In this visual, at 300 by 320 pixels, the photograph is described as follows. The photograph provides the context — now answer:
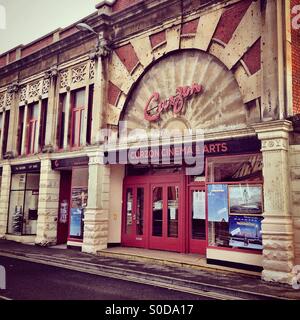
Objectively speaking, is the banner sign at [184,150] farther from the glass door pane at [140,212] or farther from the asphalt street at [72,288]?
the asphalt street at [72,288]

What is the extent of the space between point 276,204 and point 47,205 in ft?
35.4

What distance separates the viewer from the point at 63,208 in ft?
54.2

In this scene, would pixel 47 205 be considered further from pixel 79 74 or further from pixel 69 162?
pixel 79 74

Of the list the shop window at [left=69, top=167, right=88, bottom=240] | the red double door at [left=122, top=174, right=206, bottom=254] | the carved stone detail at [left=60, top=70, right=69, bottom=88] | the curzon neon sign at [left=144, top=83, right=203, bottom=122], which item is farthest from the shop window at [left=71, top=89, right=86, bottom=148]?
the curzon neon sign at [left=144, top=83, right=203, bottom=122]

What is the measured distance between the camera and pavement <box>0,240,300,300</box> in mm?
7715

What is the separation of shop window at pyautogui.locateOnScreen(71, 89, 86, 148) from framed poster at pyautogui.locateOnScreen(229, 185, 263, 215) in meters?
7.88

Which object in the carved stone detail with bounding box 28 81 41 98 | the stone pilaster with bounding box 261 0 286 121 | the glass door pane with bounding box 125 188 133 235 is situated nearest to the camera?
the stone pilaster with bounding box 261 0 286 121

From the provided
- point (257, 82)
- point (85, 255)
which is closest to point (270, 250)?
point (257, 82)

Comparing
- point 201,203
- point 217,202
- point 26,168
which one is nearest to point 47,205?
point 26,168

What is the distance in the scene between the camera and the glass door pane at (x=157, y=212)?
13227mm

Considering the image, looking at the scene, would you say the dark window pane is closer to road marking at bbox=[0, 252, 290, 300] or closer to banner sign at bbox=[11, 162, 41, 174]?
road marking at bbox=[0, 252, 290, 300]

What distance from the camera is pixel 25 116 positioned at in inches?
720

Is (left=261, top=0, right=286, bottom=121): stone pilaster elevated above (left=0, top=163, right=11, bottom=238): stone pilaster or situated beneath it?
elevated above
